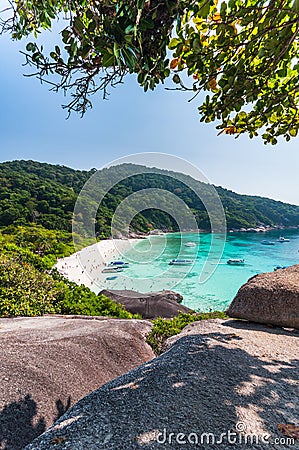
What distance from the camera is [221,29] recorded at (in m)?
1.98

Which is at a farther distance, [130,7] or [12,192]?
[12,192]

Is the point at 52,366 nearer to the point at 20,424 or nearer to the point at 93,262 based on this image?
the point at 20,424

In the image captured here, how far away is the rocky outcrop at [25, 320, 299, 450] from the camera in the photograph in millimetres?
1380

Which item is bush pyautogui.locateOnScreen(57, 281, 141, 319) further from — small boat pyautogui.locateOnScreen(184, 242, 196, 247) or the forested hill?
small boat pyautogui.locateOnScreen(184, 242, 196, 247)

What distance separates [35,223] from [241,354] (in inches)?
1088

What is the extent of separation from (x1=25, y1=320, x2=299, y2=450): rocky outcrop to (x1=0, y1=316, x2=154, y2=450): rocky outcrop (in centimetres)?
55

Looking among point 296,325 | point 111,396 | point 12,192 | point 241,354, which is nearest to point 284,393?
point 241,354

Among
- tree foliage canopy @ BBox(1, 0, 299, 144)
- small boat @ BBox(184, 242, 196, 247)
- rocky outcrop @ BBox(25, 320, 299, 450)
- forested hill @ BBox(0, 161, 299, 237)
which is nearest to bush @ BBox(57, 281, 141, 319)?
rocky outcrop @ BBox(25, 320, 299, 450)

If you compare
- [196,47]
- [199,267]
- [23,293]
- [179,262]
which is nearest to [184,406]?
[196,47]

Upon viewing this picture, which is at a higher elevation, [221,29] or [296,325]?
[221,29]

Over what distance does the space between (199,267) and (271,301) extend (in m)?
24.9

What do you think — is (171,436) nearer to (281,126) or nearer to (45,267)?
(281,126)

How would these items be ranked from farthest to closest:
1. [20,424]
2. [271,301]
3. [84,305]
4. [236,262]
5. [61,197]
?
[61,197] < [236,262] < [84,305] < [271,301] < [20,424]

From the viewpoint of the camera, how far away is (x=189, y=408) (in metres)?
1.59
